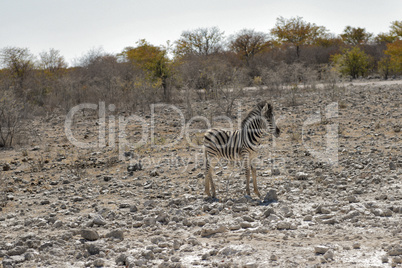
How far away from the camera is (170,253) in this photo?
4.88m

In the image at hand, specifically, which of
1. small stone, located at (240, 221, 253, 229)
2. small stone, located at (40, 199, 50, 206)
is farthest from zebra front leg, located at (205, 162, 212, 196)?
small stone, located at (40, 199, 50, 206)

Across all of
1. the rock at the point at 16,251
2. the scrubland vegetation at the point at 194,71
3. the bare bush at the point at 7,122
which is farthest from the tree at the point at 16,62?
the rock at the point at 16,251

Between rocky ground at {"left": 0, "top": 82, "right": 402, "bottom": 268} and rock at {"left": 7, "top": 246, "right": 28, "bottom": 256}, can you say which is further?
rock at {"left": 7, "top": 246, "right": 28, "bottom": 256}

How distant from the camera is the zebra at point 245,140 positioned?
7.25 meters

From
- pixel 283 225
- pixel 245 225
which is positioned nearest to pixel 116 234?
pixel 245 225

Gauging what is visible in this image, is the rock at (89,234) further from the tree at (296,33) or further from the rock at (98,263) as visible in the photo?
the tree at (296,33)

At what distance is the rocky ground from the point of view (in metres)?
4.73

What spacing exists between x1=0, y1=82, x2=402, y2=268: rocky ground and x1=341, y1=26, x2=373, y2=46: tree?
36939 millimetres

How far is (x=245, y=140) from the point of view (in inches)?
285

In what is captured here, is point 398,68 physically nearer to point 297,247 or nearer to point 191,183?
point 191,183

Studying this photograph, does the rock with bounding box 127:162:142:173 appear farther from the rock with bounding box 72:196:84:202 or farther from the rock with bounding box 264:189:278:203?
the rock with bounding box 264:189:278:203

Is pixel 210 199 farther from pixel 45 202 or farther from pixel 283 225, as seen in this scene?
pixel 45 202

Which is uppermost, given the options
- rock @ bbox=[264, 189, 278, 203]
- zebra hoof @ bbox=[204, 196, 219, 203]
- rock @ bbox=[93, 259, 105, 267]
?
rock @ bbox=[264, 189, 278, 203]

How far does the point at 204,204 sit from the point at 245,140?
4.68ft
